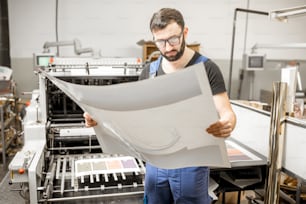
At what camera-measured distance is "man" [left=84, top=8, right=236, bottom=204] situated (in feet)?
4.05

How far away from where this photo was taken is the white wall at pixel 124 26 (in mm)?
4387

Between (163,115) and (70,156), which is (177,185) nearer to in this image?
(163,115)

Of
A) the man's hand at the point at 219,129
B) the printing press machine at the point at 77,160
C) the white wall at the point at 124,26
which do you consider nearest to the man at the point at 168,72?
the man's hand at the point at 219,129

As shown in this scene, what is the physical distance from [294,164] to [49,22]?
3.94 metres

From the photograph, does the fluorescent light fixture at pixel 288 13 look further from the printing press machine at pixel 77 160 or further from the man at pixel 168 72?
the printing press machine at pixel 77 160

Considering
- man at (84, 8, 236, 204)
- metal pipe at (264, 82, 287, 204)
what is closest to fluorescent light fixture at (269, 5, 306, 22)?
metal pipe at (264, 82, 287, 204)

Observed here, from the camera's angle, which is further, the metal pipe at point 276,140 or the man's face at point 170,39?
the metal pipe at point 276,140

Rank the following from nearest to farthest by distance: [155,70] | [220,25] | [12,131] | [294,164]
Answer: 1. [155,70]
2. [294,164]
3. [12,131]
4. [220,25]

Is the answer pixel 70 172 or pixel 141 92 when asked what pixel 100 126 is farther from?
pixel 70 172

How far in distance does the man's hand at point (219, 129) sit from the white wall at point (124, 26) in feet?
12.6

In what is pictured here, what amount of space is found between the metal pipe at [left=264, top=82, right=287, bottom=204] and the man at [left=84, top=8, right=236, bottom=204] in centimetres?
57

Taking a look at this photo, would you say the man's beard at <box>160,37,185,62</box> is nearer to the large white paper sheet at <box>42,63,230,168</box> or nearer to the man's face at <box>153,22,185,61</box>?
the man's face at <box>153,22,185,61</box>

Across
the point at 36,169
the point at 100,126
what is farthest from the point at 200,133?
the point at 36,169

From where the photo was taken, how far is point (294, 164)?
175 cm
